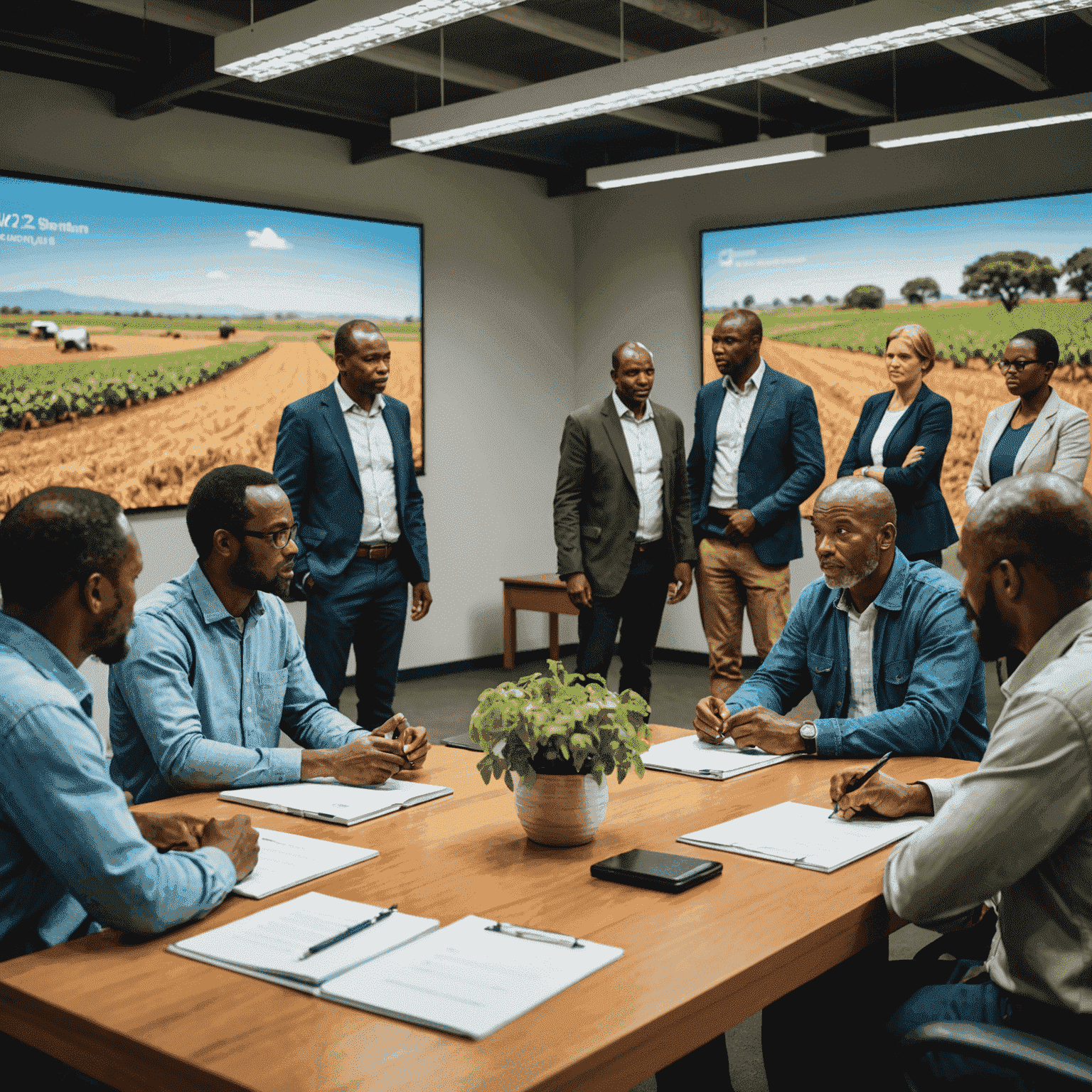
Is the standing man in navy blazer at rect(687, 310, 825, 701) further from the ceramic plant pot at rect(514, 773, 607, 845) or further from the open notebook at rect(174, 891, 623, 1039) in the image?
the open notebook at rect(174, 891, 623, 1039)

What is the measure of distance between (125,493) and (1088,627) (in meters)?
5.03

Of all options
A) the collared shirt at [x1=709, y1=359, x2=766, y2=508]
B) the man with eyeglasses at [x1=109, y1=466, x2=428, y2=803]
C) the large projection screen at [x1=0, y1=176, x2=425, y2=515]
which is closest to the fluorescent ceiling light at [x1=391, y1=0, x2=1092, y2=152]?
the collared shirt at [x1=709, y1=359, x2=766, y2=508]

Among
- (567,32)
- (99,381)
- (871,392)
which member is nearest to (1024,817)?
(567,32)

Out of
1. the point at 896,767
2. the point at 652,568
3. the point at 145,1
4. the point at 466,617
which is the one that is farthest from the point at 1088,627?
the point at 466,617

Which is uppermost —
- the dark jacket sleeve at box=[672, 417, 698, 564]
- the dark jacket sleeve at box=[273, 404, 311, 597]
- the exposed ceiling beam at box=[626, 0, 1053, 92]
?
the exposed ceiling beam at box=[626, 0, 1053, 92]

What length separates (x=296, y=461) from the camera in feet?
13.8

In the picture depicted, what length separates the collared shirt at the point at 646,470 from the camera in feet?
15.3

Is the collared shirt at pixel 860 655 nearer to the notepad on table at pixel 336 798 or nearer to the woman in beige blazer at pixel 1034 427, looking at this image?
the notepad on table at pixel 336 798

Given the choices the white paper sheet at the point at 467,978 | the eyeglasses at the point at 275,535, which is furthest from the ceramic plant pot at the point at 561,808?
the eyeglasses at the point at 275,535

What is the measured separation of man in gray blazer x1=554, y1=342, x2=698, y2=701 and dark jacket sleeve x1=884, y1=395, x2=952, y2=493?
826 mm

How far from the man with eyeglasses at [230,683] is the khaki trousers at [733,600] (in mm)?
2504

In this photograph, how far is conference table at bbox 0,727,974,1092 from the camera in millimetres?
1171

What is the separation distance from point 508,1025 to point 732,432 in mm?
3847

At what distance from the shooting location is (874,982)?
6.73 ft
